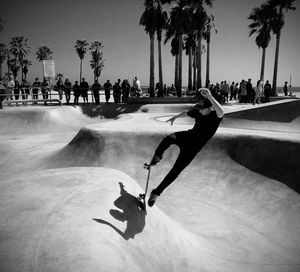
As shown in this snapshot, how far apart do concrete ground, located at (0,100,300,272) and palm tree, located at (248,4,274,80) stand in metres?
24.3

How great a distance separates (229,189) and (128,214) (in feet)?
13.1

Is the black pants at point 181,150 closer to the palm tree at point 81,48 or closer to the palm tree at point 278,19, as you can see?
the palm tree at point 278,19

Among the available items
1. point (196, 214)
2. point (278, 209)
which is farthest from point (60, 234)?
point (278, 209)

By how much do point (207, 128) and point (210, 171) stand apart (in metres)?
4.17

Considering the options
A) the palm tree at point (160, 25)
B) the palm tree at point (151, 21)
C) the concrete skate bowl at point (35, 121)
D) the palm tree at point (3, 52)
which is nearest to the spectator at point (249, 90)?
the palm tree at point (160, 25)

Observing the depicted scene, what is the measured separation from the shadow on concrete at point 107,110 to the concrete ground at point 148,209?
782 centimetres

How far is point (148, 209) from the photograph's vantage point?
470cm

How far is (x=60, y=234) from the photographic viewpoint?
2721mm

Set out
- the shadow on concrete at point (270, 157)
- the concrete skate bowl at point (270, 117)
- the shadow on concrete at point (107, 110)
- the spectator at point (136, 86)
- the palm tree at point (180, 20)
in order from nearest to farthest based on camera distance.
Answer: the shadow on concrete at point (270, 157)
the concrete skate bowl at point (270, 117)
the shadow on concrete at point (107, 110)
the spectator at point (136, 86)
the palm tree at point (180, 20)

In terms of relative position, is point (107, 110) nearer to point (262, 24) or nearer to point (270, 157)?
point (270, 157)

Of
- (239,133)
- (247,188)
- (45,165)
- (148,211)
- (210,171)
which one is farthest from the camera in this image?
(45,165)

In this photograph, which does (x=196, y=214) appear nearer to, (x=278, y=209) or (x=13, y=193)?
(x=278, y=209)

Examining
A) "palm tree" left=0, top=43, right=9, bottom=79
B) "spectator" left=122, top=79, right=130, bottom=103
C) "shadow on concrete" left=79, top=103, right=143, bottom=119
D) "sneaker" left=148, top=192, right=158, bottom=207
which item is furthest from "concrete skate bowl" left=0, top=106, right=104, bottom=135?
"palm tree" left=0, top=43, right=9, bottom=79

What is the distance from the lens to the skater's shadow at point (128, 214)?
3486mm
